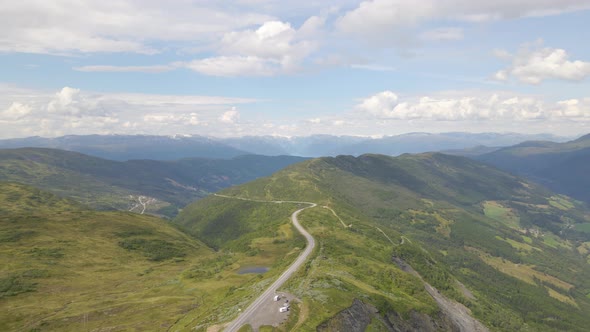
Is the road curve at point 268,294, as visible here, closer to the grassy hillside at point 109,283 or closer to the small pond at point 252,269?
the grassy hillside at point 109,283

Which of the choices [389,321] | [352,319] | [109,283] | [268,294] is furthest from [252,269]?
[352,319]

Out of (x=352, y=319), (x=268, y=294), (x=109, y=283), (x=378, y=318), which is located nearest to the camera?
(x=352, y=319)

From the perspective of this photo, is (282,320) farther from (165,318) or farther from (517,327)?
(517,327)

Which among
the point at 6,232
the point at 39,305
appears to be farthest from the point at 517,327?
the point at 6,232

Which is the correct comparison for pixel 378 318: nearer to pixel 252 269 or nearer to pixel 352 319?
pixel 352 319

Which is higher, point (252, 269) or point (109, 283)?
point (252, 269)

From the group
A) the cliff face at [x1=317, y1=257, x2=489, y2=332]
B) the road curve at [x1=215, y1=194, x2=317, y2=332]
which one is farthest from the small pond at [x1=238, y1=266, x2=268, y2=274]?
the cliff face at [x1=317, y1=257, x2=489, y2=332]

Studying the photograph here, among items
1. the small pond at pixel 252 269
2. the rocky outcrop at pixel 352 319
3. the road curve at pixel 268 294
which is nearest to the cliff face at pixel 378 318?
the rocky outcrop at pixel 352 319

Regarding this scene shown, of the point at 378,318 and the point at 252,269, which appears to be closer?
the point at 378,318

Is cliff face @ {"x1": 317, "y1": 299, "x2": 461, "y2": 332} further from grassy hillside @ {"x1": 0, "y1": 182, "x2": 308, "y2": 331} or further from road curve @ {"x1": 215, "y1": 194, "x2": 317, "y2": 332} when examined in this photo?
grassy hillside @ {"x1": 0, "y1": 182, "x2": 308, "y2": 331}
